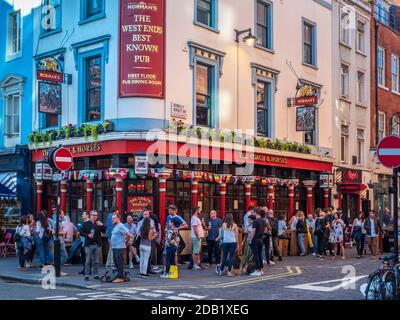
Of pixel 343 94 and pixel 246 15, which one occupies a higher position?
pixel 246 15

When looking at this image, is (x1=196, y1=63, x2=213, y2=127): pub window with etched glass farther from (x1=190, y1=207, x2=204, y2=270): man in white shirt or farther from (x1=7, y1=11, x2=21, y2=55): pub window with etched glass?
(x1=7, y1=11, x2=21, y2=55): pub window with etched glass

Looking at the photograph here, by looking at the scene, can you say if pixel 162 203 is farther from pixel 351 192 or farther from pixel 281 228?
pixel 351 192

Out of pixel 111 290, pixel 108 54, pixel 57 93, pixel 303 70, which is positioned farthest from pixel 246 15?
pixel 111 290

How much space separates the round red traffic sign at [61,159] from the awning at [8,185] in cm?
740

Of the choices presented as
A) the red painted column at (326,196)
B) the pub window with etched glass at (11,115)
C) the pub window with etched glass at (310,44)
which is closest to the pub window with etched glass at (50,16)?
the pub window with etched glass at (11,115)

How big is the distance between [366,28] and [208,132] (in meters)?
15.7

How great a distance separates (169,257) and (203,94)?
7812mm

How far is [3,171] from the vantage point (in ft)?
81.4

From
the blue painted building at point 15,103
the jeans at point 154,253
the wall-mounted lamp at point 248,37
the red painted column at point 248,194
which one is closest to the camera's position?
the jeans at point 154,253

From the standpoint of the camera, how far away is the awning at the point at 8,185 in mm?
22641

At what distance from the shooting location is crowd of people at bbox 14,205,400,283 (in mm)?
15586

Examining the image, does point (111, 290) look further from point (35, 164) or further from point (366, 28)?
point (366, 28)

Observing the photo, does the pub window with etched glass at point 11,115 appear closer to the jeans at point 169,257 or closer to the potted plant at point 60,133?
the potted plant at point 60,133

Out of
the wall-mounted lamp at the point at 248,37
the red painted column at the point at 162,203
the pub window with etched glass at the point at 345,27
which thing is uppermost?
the pub window with etched glass at the point at 345,27
